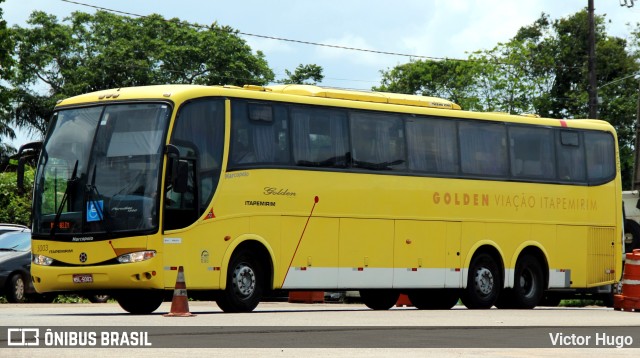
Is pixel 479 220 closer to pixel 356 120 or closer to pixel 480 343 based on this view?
pixel 356 120

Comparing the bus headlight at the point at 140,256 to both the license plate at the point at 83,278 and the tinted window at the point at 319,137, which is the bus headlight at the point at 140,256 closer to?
the license plate at the point at 83,278

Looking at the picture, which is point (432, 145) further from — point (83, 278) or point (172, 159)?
point (83, 278)

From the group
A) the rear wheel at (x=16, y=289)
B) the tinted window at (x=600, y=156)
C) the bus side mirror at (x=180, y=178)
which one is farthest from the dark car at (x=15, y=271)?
the tinted window at (x=600, y=156)

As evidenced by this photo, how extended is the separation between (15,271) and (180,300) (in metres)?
10.6

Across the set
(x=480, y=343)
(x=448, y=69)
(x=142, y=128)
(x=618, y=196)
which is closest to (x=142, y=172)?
(x=142, y=128)

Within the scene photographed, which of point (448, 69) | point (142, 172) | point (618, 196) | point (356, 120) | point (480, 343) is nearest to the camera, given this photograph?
point (480, 343)

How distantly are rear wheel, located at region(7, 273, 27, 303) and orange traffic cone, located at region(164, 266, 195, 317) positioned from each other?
407 inches

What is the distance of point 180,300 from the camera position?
821 inches

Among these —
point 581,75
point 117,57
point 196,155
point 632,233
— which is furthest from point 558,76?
point 196,155

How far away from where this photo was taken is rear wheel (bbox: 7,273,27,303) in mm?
30391

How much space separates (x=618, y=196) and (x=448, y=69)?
193 feet

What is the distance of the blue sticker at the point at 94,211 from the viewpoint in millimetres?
Result: 22094

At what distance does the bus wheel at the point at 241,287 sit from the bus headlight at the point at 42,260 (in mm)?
2677

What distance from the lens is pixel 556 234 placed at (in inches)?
1158
